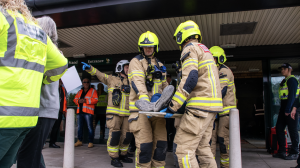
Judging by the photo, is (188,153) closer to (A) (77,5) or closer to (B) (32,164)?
(B) (32,164)

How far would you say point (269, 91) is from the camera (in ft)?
19.2

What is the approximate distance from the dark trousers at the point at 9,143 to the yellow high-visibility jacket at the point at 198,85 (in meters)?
1.42

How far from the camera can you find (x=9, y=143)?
145 cm

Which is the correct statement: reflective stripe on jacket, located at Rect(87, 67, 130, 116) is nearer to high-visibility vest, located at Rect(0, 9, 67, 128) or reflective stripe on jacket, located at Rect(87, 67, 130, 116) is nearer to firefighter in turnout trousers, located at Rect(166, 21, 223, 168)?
firefighter in turnout trousers, located at Rect(166, 21, 223, 168)

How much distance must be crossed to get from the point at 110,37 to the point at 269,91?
4716 mm

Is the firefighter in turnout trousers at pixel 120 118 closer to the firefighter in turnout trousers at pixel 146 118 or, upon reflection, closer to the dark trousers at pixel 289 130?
the firefighter in turnout trousers at pixel 146 118

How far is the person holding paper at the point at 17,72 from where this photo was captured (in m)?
1.34

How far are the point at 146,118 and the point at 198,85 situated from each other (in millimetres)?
989

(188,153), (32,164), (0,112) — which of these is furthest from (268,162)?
(0,112)

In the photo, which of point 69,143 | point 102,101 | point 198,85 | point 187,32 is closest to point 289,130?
point 198,85

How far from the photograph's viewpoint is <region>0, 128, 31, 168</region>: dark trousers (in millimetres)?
1391

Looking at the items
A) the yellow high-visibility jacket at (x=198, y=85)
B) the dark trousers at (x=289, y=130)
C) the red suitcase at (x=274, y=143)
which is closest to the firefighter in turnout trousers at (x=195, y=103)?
the yellow high-visibility jacket at (x=198, y=85)

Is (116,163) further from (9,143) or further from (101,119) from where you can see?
(101,119)

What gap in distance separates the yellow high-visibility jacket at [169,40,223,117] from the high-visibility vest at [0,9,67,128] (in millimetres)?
1339
